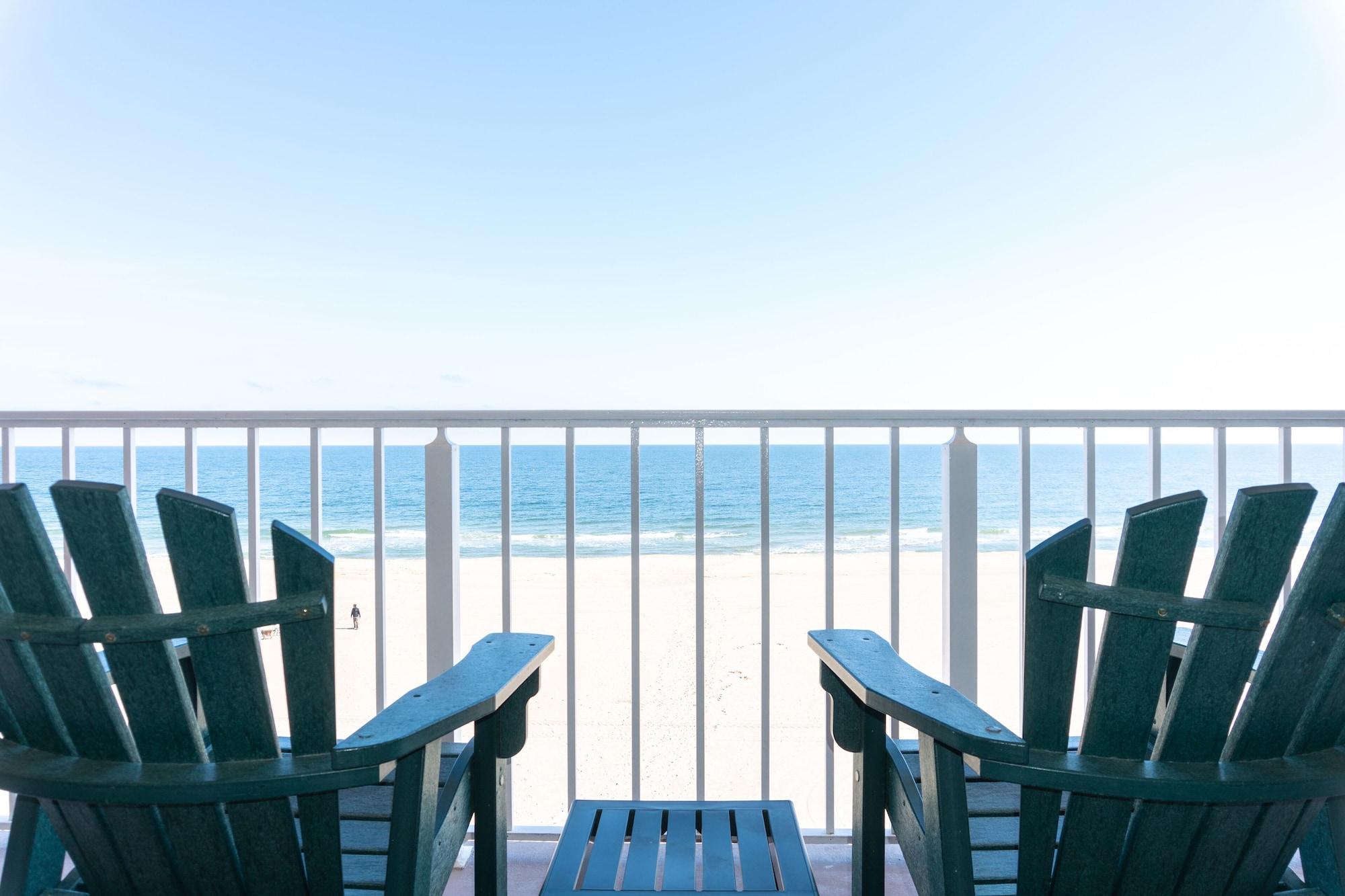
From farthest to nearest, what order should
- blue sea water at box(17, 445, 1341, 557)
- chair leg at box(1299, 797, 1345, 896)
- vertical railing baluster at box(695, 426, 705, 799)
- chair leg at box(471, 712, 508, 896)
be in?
blue sea water at box(17, 445, 1341, 557) < vertical railing baluster at box(695, 426, 705, 799) < chair leg at box(471, 712, 508, 896) < chair leg at box(1299, 797, 1345, 896)

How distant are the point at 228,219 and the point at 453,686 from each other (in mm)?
25616

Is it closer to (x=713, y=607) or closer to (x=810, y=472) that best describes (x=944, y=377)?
(x=810, y=472)

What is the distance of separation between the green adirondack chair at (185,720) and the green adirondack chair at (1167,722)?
2.27 feet

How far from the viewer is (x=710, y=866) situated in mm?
1180

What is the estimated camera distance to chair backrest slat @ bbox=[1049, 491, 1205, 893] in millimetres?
780

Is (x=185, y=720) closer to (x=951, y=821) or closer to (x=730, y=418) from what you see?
(x=951, y=821)

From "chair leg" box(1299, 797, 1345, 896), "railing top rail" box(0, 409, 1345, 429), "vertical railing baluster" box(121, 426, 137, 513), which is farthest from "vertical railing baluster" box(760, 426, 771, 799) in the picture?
"vertical railing baluster" box(121, 426, 137, 513)

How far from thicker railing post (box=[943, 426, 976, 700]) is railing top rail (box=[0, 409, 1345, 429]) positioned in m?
0.11

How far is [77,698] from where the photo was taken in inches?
33.1

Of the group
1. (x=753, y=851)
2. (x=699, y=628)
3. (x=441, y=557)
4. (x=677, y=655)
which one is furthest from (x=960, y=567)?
(x=677, y=655)

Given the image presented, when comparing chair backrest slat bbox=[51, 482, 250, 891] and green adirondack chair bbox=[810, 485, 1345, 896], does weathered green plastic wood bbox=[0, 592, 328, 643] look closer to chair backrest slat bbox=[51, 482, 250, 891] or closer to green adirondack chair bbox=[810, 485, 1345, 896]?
chair backrest slat bbox=[51, 482, 250, 891]

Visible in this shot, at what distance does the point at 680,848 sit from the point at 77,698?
3.19 feet

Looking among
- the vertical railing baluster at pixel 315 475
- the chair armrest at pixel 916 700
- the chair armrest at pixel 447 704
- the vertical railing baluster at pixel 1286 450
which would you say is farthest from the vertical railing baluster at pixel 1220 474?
the vertical railing baluster at pixel 315 475

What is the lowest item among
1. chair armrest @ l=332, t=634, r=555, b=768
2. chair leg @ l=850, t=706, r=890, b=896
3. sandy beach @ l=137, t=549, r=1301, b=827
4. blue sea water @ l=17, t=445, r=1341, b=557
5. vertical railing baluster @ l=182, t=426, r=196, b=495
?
sandy beach @ l=137, t=549, r=1301, b=827
